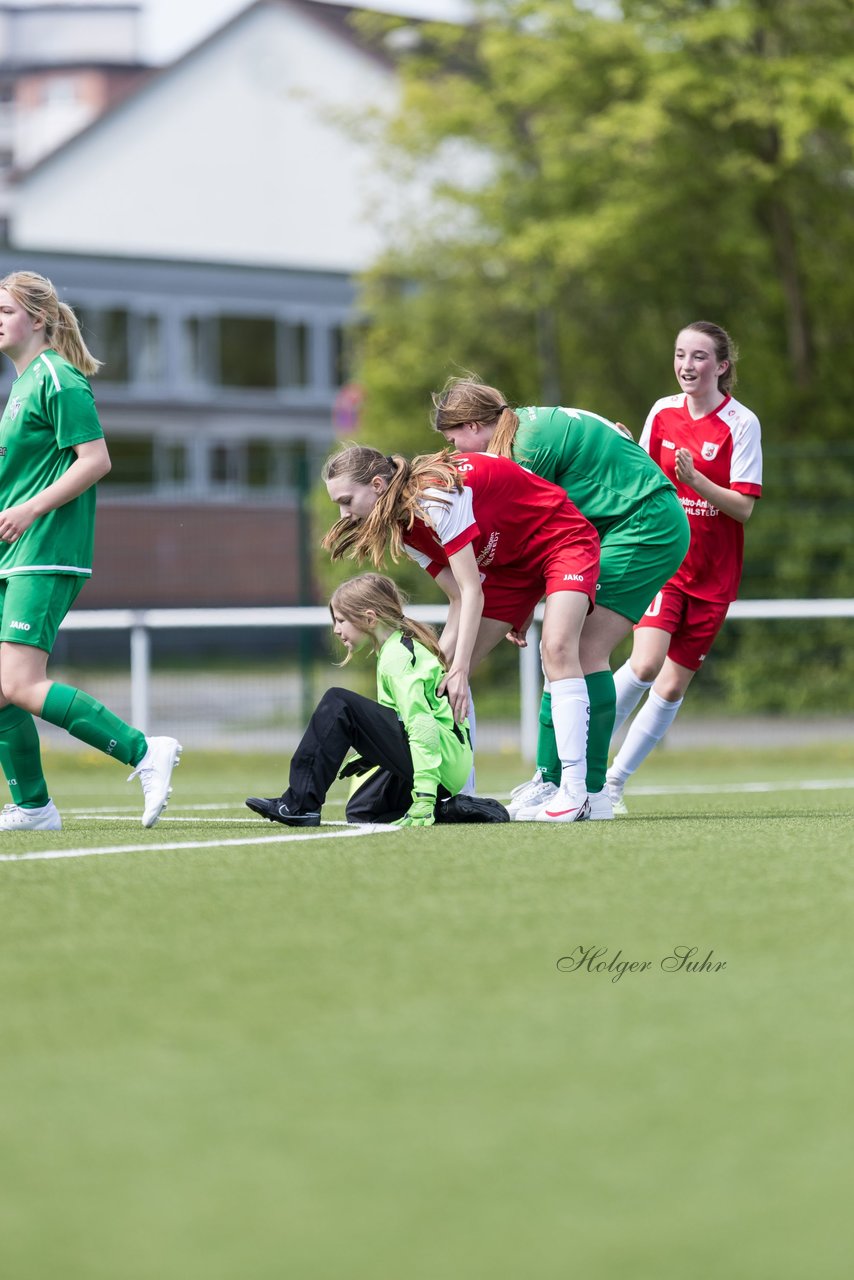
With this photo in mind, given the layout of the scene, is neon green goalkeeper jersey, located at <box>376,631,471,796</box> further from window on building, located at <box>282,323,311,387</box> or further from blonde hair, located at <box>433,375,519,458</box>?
window on building, located at <box>282,323,311,387</box>

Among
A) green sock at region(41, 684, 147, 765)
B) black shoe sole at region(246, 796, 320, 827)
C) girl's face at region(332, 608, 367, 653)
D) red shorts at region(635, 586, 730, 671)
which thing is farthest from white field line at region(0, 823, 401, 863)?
red shorts at region(635, 586, 730, 671)

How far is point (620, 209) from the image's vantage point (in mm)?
20812

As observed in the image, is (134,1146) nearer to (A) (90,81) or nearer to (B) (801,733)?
(B) (801,733)

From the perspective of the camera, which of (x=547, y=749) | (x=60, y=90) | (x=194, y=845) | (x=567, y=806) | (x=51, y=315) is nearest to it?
(x=194, y=845)

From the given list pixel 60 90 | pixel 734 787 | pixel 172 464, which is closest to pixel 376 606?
pixel 734 787

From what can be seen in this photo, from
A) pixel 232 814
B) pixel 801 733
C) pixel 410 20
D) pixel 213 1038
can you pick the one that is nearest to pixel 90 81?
pixel 410 20

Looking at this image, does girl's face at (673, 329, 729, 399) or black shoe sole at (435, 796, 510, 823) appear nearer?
black shoe sole at (435, 796, 510, 823)

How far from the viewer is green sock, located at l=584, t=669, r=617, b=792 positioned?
6648mm

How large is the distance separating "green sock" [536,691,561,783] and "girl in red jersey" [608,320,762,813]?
33 cm

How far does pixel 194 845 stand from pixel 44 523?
1134mm

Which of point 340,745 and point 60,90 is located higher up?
point 60,90

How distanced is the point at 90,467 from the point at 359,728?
3.90 feet

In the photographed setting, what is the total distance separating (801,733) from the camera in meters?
15.5

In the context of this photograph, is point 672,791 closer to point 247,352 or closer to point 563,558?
point 563,558
